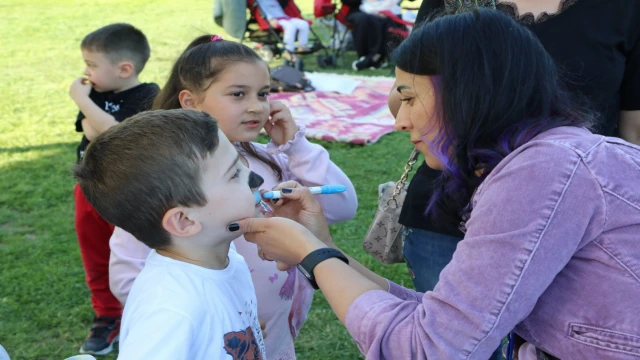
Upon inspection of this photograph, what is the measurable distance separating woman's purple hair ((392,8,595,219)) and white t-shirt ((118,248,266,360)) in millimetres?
641

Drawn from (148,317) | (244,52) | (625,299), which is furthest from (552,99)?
(244,52)

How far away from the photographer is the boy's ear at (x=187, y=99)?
244 cm

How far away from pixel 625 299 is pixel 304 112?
6.33m

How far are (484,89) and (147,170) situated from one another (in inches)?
32.5

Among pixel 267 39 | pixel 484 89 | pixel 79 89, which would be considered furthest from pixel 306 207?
pixel 267 39

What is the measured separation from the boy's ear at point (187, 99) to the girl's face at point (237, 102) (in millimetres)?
16

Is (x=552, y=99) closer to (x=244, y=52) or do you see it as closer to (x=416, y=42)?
(x=416, y=42)

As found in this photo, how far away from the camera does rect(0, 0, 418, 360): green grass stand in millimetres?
3541

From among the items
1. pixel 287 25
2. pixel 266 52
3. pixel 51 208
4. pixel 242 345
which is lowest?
pixel 266 52

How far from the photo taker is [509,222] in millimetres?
1359

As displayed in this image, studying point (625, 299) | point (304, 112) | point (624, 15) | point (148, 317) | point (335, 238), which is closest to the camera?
point (625, 299)

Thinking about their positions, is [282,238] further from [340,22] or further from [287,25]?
[340,22]

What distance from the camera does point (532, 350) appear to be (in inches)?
63.9

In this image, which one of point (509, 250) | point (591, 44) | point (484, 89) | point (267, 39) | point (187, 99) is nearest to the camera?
point (509, 250)
